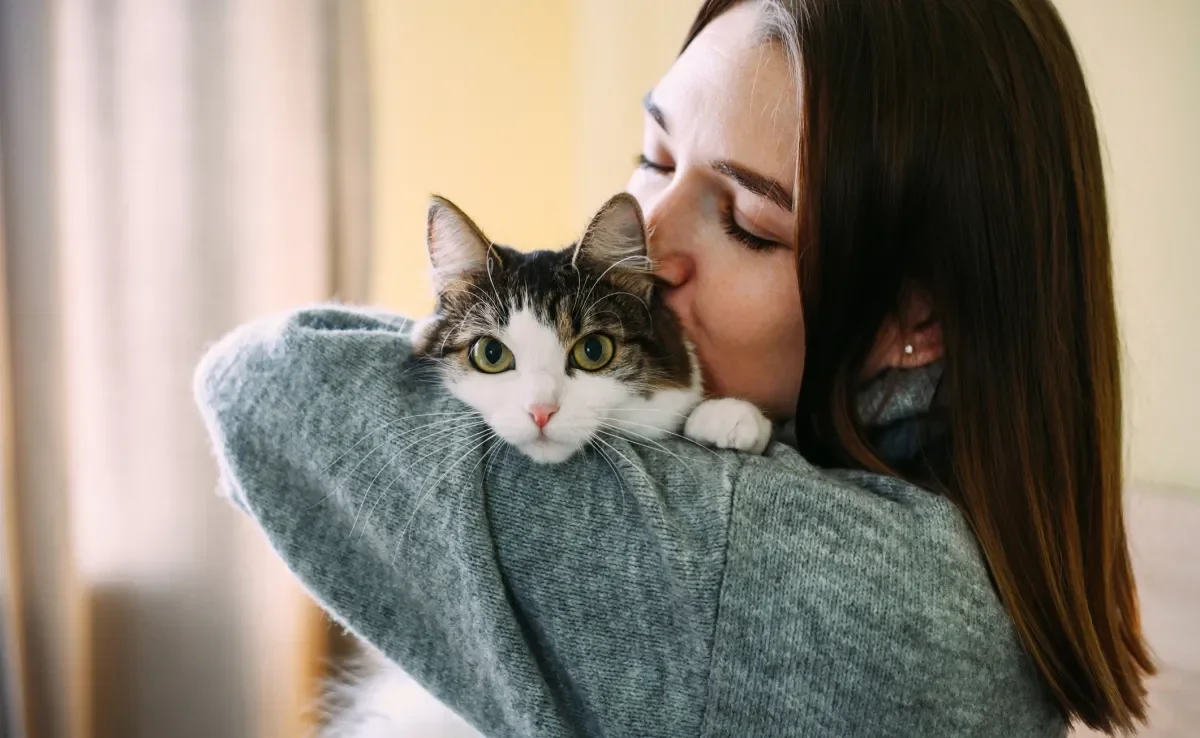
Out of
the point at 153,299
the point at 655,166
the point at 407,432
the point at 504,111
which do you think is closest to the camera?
the point at 407,432

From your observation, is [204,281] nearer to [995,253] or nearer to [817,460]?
[817,460]

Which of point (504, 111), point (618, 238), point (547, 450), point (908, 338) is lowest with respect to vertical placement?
point (547, 450)

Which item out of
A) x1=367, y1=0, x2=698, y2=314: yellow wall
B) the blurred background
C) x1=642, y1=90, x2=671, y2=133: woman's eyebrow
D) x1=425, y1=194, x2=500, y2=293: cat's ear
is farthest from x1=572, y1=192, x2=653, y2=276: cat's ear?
x1=367, y1=0, x2=698, y2=314: yellow wall

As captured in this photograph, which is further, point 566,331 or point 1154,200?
point 1154,200

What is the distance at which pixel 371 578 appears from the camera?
0.83 metres

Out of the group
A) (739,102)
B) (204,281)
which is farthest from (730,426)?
(204,281)

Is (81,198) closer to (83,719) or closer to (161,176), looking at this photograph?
(161,176)

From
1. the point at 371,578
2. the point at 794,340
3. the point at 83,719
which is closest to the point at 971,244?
the point at 794,340

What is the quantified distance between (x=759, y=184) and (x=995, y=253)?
0.28m

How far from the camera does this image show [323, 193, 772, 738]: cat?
2.98 ft

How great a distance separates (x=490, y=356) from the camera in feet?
3.07

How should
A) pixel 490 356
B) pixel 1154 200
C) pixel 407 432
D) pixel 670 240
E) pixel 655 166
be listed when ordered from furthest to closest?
pixel 1154 200 → pixel 655 166 → pixel 670 240 → pixel 490 356 → pixel 407 432

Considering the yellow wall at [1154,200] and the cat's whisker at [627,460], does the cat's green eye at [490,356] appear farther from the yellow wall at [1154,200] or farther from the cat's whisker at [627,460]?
the yellow wall at [1154,200]

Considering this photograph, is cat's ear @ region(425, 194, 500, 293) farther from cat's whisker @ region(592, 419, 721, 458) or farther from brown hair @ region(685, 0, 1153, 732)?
brown hair @ region(685, 0, 1153, 732)
